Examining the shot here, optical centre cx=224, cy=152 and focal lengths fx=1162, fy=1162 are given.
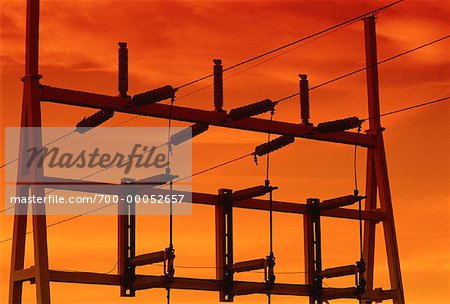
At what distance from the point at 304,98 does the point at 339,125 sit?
2.42 feet

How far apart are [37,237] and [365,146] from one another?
650 cm

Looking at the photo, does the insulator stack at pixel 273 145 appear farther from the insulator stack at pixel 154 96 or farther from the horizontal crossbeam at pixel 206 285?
the insulator stack at pixel 154 96

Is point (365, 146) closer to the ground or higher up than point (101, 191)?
higher up

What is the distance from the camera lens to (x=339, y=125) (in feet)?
56.4

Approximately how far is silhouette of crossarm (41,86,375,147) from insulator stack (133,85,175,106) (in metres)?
0.15

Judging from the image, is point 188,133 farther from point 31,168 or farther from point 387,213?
point 387,213

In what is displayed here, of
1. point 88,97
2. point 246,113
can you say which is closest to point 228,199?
point 246,113

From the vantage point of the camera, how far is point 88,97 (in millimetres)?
15719

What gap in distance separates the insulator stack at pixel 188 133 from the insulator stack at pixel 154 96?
0.77 meters

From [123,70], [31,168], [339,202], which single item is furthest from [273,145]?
[31,168]

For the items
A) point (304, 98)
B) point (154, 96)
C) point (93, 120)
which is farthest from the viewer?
point (304, 98)

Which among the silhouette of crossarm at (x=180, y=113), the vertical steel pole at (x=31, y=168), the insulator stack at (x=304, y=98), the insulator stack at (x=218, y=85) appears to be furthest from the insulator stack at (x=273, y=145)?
the vertical steel pole at (x=31, y=168)

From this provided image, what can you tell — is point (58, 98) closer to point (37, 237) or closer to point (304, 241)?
point (37, 237)

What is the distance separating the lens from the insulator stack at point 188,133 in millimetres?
16344
